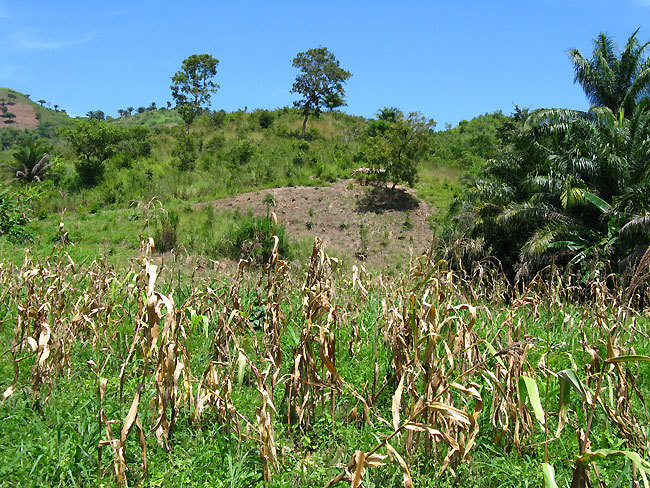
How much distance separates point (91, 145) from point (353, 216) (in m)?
13.7

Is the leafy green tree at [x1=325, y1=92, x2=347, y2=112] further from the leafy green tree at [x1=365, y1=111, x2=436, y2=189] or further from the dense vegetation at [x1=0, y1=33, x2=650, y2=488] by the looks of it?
the leafy green tree at [x1=365, y1=111, x2=436, y2=189]

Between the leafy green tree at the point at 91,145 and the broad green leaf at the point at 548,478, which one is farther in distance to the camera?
the leafy green tree at the point at 91,145

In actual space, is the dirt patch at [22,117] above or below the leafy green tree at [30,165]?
above

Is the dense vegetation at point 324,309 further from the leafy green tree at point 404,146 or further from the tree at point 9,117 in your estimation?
the tree at point 9,117

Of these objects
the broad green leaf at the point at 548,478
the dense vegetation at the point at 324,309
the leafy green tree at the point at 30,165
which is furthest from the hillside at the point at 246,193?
the broad green leaf at the point at 548,478

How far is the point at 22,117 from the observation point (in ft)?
294

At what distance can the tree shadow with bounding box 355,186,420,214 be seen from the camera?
18547mm

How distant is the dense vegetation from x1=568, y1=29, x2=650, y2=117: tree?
0.10 meters

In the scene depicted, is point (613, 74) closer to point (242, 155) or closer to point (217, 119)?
point (242, 155)

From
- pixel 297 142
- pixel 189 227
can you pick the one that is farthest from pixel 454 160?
pixel 189 227

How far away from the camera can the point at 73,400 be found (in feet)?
10.1

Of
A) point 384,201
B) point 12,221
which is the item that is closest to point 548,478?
point 12,221

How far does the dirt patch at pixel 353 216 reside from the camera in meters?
15.9

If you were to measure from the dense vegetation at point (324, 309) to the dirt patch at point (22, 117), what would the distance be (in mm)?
67333
